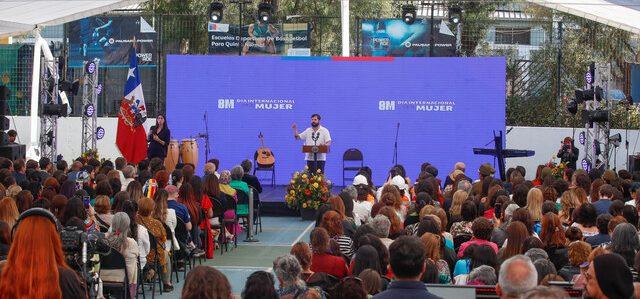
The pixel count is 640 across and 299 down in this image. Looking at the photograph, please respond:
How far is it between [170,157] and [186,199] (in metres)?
7.74

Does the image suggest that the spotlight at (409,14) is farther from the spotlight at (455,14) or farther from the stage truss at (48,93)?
the stage truss at (48,93)

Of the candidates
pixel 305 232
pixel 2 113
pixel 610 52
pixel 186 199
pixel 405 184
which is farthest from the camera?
pixel 610 52

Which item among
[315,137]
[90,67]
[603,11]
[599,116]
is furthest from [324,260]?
[90,67]

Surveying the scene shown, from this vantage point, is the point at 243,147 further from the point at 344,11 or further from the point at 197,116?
the point at 344,11

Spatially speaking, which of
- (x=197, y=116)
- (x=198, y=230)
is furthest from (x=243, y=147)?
(x=198, y=230)

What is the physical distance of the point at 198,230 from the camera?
12352 millimetres

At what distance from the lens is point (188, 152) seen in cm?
2011

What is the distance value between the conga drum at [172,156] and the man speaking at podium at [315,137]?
7.03ft

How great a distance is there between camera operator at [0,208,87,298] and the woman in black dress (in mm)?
14156

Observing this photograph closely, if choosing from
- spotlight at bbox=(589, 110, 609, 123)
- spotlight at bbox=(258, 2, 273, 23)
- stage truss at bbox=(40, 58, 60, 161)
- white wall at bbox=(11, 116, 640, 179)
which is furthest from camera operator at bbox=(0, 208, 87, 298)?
white wall at bbox=(11, 116, 640, 179)

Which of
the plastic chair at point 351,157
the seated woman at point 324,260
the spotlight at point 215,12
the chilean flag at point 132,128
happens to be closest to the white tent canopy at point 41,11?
the chilean flag at point 132,128

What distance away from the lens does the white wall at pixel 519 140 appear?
24.0m

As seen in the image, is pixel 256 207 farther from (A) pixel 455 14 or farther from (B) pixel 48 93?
(A) pixel 455 14

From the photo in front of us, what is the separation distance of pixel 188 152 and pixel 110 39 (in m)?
7.60
